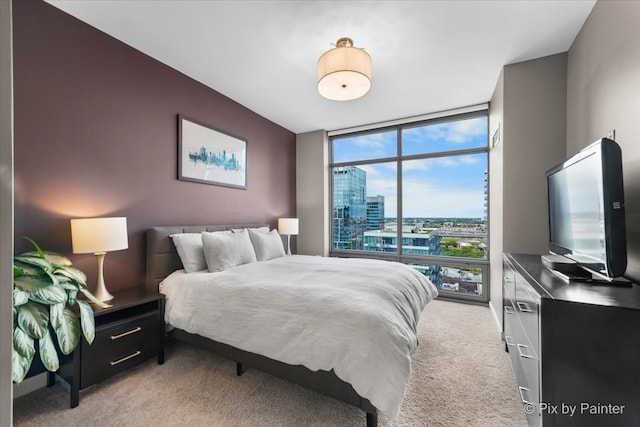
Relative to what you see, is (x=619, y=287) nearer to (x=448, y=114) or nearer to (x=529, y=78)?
(x=529, y=78)

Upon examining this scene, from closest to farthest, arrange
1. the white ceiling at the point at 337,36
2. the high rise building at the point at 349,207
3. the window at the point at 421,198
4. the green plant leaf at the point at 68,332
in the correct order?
1. the green plant leaf at the point at 68,332
2. the white ceiling at the point at 337,36
3. the window at the point at 421,198
4. the high rise building at the point at 349,207

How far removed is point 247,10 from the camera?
202 cm

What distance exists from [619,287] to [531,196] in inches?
60.2

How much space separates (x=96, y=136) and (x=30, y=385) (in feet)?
6.22

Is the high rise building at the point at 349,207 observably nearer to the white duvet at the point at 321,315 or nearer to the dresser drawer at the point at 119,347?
the white duvet at the point at 321,315

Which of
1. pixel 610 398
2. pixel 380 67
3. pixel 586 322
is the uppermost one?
pixel 380 67

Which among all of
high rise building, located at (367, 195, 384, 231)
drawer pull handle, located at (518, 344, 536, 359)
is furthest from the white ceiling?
drawer pull handle, located at (518, 344, 536, 359)

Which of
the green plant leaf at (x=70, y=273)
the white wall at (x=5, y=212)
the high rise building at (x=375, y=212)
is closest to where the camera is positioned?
the white wall at (x=5, y=212)

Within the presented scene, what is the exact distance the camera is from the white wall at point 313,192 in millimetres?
4766

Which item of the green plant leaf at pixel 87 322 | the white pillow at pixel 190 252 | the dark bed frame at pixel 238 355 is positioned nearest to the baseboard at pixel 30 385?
the green plant leaf at pixel 87 322

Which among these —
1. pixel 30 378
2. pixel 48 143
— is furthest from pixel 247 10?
pixel 30 378

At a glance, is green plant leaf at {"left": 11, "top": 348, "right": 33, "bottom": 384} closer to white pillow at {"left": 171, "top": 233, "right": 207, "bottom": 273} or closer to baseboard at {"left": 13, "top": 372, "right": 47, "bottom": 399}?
baseboard at {"left": 13, "top": 372, "right": 47, "bottom": 399}

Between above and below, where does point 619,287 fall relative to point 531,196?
below

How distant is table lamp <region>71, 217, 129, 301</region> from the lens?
1.90 metres
